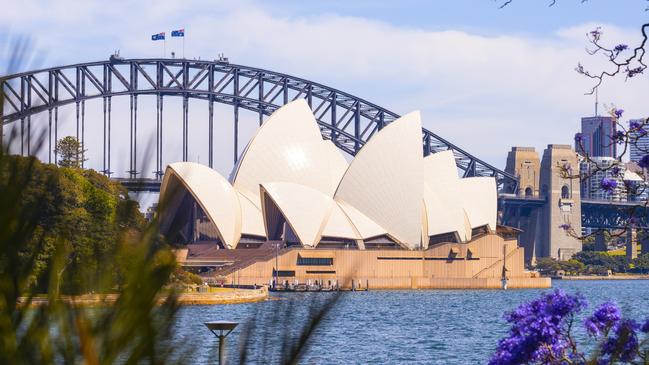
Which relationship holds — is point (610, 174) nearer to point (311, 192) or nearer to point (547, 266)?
point (311, 192)

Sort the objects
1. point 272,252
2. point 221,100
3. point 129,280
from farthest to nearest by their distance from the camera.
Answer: point 221,100 < point 272,252 < point 129,280

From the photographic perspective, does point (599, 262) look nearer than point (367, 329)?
No

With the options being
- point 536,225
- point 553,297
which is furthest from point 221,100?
point 553,297

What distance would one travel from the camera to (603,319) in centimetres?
1072

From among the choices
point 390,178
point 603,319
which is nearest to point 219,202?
point 390,178

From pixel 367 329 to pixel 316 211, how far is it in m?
45.3

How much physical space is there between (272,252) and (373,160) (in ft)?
34.5

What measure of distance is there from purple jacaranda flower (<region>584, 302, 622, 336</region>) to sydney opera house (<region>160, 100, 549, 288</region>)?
256ft

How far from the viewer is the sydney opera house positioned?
92.7 metres

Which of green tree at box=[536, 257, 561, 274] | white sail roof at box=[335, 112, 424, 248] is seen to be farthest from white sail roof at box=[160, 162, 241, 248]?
green tree at box=[536, 257, 561, 274]

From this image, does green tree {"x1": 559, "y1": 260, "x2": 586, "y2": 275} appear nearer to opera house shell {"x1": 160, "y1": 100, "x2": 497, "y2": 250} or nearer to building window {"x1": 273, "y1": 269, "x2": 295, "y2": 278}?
opera house shell {"x1": 160, "y1": 100, "x2": 497, "y2": 250}

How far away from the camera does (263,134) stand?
310ft

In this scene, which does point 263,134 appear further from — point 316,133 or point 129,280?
point 129,280

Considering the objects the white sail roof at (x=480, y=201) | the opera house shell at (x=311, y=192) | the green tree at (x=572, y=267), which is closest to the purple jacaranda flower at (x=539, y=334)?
the opera house shell at (x=311, y=192)
